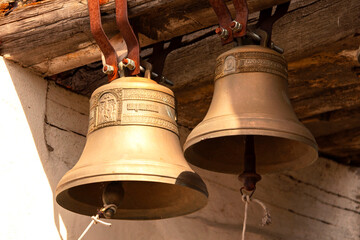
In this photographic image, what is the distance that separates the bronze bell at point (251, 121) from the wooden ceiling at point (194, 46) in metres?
0.20

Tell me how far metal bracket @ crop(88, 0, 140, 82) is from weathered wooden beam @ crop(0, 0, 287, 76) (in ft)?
0.16

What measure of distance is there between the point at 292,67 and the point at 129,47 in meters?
0.57

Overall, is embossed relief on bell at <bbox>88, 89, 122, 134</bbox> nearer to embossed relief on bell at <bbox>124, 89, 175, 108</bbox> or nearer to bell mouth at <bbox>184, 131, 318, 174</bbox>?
embossed relief on bell at <bbox>124, 89, 175, 108</bbox>

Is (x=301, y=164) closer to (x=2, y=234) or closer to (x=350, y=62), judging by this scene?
(x=350, y=62)

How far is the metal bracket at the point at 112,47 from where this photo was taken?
2.11 metres

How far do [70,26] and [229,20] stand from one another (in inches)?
22.4

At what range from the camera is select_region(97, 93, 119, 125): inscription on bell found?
2.05 m

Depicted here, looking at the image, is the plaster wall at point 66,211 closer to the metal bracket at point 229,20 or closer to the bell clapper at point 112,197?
the bell clapper at point 112,197

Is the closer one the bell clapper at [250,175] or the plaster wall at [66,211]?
the bell clapper at [250,175]

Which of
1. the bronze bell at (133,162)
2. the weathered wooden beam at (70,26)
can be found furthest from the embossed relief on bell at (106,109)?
the weathered wooden beam at (70,26)

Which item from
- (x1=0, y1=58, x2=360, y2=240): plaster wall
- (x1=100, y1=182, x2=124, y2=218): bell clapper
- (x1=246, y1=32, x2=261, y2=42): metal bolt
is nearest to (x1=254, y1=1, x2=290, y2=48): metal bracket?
(x1=246, y1=32, x2=261, y2=42): metal bolt

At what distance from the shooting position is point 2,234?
2334 millimetres

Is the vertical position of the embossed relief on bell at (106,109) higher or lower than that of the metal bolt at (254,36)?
lower

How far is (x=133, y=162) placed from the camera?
1.92 m
